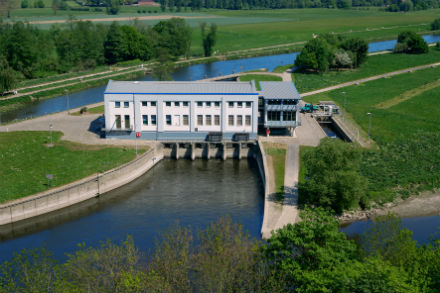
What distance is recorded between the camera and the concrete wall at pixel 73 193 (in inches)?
2295

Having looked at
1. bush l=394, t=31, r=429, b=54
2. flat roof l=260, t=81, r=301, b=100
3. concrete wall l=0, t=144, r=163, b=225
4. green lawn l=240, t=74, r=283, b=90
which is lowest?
concrete wall l=0, t=144, r=163, b=225

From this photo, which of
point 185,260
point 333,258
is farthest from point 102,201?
point 333,258

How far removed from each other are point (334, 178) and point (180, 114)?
30476 millimetres

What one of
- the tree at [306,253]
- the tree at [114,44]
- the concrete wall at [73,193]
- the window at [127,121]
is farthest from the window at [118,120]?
the tree at [114,44]

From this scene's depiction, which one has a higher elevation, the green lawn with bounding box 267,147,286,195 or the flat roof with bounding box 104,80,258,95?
the flat roof with bounding box 104,80,258,95

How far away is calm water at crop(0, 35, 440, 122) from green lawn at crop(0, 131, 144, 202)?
25924 millimetres

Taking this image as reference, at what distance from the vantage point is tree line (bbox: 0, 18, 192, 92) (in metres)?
141

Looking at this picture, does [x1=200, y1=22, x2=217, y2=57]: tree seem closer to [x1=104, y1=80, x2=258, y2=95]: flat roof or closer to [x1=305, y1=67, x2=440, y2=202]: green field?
[x1=305, y1=67, x2=440, y2=202]: green field

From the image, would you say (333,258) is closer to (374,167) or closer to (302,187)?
(302,187)

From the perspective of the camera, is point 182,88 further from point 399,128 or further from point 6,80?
point 6,80

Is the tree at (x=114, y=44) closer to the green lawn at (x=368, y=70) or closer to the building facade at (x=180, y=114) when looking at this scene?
the green lawn at (x=368, y=70)

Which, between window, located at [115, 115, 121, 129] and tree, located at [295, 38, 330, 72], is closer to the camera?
window, located at [115, 115, 121, 129]

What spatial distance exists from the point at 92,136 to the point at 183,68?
282ft

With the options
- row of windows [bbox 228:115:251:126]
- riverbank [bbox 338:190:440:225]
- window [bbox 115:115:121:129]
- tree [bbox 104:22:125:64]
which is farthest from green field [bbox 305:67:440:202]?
tree [bbox 104:22:125:64]
